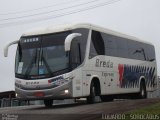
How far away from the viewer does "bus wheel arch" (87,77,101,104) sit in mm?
23547

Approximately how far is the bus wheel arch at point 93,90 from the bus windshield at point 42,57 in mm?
2423

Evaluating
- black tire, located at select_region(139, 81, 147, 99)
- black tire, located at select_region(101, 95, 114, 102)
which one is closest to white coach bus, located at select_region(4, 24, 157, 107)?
black tire, located at select_region(101, 95, 114, 102)

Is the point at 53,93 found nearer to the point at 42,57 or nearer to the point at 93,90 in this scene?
the point at 42,57

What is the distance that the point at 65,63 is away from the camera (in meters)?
21.8

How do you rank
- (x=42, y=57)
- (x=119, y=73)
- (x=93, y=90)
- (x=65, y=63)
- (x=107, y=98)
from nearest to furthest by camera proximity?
(x=65, y=63) < (x=42, y=57) < (x=93, y=90) < (x=119, y=73) < (x=107, y=98)

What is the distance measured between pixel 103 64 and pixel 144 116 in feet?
34.3

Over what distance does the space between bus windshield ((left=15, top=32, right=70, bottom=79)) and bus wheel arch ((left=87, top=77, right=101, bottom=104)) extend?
2423 mm

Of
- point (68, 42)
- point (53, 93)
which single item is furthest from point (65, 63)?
point (53, 93)

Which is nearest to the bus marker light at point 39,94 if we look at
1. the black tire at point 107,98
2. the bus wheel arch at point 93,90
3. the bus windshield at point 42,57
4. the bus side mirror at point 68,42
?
the bus windshield at point 42,57

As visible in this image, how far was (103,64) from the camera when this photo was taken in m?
Result: 25.2

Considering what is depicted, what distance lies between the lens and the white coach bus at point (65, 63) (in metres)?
21.7

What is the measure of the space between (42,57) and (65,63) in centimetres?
112

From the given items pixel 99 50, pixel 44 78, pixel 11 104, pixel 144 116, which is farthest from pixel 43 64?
pixel 11 104

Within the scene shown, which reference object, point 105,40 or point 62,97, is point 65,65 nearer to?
point 62,97
